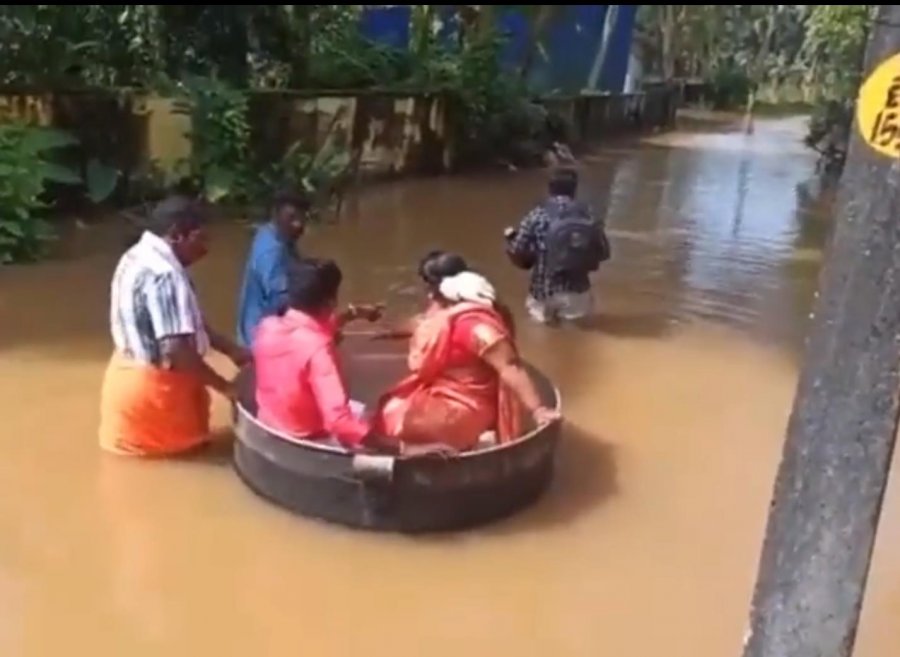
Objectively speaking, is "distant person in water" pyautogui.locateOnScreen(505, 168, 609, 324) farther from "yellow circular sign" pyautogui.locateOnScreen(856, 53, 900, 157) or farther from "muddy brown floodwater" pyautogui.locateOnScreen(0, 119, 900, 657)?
"yellow circular sign" pyautogui.locateOnScreen(856, 53, 900, 157)

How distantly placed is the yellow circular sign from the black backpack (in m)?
5.69

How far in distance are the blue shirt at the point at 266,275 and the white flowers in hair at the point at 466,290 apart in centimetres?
112

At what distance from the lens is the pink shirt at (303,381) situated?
518cm

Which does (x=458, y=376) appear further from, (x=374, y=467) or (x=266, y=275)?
(x=266, y=275)

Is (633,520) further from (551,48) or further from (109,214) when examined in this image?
(551,48)

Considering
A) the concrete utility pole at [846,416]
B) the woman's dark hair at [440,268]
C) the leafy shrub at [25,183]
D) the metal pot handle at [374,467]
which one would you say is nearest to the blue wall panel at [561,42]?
the leafy shrub at [25,183]

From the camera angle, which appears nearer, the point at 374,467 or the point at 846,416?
the point at 846,416

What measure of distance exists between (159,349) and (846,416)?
3414mm

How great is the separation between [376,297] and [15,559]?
468cm

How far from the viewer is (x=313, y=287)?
527 centimetres

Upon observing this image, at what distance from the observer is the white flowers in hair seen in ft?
A: 17.5

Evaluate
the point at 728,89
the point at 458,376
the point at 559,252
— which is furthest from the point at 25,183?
the point at 728,89

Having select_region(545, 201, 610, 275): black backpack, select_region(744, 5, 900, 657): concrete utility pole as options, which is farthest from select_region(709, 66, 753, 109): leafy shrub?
select_region(744, 5, 900, 657): concrete utility pole

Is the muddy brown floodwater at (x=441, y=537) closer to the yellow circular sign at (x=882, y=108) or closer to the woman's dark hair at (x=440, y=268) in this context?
the woman's dark hair at (x=440, y=268)
